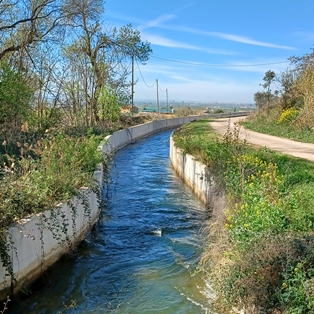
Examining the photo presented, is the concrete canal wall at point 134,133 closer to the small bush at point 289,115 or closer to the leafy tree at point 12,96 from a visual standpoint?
the leafy tree at point 12,96

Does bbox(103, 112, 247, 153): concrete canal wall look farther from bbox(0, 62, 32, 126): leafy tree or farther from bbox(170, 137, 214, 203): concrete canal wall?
bbox(0, 62, 32, 126): leafy tree

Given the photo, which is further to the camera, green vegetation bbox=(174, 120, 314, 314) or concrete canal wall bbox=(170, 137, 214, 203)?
concrete canal wall bbox=(170, 137, 214, 203)

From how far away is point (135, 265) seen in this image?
7344mm

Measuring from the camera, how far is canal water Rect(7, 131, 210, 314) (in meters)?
5.89

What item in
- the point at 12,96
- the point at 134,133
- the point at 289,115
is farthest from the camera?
the point at 134,133

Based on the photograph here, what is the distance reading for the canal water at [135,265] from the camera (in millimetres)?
5887

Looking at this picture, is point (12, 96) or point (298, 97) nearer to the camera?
point (12, 96)

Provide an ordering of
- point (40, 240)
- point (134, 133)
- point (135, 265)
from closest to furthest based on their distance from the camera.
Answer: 1. point (40, 240)
2. point (135, 265)
3. point (134, 133)

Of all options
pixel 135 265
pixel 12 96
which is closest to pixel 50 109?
pixel 12 96

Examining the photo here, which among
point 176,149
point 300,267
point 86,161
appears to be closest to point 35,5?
point 176,149

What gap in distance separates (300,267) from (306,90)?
15.9m

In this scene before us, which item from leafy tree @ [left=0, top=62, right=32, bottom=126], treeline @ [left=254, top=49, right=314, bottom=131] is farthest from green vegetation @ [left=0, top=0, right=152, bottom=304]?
treeline @ [left=254, top=49, right=314, bottom=131]

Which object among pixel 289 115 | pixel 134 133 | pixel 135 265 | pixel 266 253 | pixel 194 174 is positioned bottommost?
pixel 135 265

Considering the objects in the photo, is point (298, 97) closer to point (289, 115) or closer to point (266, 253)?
point (289, 115)
